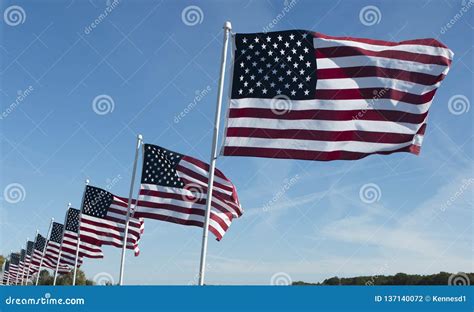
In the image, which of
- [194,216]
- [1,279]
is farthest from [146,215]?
[1,279]

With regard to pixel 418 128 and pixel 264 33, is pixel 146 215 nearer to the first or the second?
pixel 264 33

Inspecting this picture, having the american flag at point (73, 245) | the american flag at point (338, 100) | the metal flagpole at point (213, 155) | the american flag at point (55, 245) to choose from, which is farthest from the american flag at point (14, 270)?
the american flag at point (338, 100)

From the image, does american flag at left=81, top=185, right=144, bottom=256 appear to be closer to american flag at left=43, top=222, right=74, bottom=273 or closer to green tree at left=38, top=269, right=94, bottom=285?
american flag at left=43, top=222, right=74, bottom=273

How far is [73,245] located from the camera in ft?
130

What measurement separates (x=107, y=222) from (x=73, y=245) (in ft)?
35.5

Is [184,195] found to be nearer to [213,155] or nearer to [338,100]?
[213,155]

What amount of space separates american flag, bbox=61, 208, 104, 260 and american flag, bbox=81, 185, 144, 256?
2.12 metres

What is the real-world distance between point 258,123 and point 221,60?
6.64 feet

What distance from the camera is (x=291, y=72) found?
13.1m

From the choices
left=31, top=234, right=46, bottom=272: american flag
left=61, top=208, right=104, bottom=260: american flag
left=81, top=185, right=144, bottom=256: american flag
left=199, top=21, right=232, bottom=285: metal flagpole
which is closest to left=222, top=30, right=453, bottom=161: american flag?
left=199, top=21, right=232, bottom=285: metal flagpole

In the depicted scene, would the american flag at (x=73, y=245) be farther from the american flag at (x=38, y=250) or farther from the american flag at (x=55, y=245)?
the american flag at (x=38, y=250)

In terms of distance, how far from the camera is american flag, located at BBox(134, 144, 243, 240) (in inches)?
762

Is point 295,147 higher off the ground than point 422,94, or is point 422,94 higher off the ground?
point 422,94

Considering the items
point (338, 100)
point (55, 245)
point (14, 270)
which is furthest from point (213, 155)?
point (14, 270)
